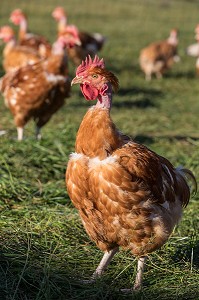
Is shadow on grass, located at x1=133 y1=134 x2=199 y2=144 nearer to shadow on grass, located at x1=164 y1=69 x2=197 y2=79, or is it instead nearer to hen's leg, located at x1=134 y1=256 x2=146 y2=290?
hen's leg, located at x1=134 y1=256 x2=146 y2=290

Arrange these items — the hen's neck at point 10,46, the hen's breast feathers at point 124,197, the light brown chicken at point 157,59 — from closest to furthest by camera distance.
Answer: the hen's breast feathers at point 124,197 → the hen's neck at point 10,46 → the light brown chicken at point 157,59

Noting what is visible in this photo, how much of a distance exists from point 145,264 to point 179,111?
673 cm

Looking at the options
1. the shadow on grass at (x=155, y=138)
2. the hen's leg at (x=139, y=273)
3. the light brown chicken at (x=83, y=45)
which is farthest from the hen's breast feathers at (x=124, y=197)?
the light brown chicken at (x=83, y=45)

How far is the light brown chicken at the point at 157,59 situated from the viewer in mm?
13547

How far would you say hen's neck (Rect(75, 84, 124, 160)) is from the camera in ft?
11.6

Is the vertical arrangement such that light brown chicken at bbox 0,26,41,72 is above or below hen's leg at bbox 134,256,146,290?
below

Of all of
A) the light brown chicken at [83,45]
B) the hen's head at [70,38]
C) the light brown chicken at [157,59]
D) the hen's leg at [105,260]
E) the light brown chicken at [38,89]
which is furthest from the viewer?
the light brown chicken at [157,59]

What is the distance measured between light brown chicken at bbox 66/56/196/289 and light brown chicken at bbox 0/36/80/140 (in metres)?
3.31

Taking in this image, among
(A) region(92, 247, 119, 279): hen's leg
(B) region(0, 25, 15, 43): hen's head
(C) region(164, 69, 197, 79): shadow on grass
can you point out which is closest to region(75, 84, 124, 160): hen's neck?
(A) region(92, 247, 119, 279): hen's leg

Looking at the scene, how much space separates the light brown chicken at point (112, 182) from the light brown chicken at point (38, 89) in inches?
130

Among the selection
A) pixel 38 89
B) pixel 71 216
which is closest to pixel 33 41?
pixel 38 89

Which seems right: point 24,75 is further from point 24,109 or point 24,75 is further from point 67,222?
point 67,222

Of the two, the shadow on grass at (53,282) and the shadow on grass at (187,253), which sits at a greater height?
the shadow on grass at (53,282)

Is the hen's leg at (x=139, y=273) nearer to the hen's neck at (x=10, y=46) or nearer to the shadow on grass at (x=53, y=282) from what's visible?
the shadow on grass at (x=53, y=282)
